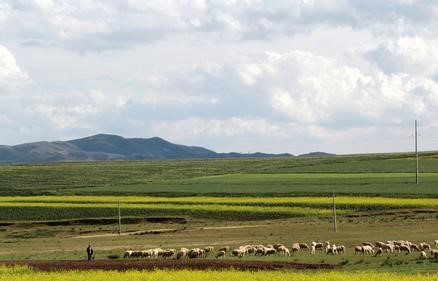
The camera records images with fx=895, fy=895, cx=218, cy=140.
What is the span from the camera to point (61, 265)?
52781 millimetres

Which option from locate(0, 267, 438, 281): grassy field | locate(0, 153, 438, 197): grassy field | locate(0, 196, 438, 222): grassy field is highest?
locate(0, 153, 438, 197): grassy field

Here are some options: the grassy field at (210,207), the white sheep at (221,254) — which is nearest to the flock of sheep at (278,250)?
the white sheep at (221,254)

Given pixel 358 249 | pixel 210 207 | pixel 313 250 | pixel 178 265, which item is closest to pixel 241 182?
pixel 210 207

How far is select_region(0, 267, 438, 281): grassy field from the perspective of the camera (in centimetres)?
4069

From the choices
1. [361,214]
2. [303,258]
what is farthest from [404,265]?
[361,214]

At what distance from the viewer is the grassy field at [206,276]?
40688 mm

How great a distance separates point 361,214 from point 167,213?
20.6 m

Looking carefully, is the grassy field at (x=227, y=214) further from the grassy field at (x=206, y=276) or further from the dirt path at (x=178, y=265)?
the grassy field at (x=206, y=276)

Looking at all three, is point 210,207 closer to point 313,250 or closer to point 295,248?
point 295,248

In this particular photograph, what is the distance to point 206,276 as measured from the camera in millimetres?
43812

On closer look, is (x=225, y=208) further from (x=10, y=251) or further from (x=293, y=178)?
(x=293, y=178)

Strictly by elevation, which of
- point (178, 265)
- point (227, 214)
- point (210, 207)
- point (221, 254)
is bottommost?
point (221, 254)

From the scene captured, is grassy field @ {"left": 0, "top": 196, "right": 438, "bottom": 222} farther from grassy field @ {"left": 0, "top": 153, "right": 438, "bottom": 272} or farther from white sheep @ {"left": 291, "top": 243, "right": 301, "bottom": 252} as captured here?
white sheep @ {"left": 291, "top": 243, "right": 301, "bottom": 252}

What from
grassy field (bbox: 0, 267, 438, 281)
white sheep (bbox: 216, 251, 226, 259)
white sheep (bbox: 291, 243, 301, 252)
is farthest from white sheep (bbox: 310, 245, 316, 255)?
grassy field (bbox: 0, 267, 438, 281)
